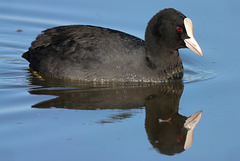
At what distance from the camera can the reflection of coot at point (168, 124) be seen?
518 cm

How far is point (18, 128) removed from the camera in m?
5.35

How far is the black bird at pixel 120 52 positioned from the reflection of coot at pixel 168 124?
0.70m

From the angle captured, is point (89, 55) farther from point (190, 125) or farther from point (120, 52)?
point (190, 125)

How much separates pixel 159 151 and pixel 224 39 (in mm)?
4550

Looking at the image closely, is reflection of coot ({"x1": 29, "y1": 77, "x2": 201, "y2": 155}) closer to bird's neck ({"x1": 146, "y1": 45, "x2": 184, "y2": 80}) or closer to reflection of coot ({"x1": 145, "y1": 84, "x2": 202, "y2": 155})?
reflection of coot ({"x1": 145, "y1": 84, "x2": 202, "y2": 155})

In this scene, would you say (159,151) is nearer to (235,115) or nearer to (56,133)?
(56,133)

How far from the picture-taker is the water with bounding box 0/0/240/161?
16.3 ft

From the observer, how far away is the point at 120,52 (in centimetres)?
720

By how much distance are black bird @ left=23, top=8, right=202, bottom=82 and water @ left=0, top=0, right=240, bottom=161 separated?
0.21 meters

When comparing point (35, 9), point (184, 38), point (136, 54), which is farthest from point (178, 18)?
point (35, 9)

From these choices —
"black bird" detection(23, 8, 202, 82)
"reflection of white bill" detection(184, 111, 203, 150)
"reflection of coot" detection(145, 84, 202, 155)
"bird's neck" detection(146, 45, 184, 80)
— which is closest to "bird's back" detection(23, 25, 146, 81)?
"black bird" detection(23, 8, 202, 82)

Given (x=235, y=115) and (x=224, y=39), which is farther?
(x=224, y=39)

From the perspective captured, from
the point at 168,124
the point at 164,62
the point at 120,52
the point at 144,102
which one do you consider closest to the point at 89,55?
the point at 120,52

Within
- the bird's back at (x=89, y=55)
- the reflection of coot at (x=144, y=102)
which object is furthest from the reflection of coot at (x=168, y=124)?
the bird's back at (x=89, y=55)
